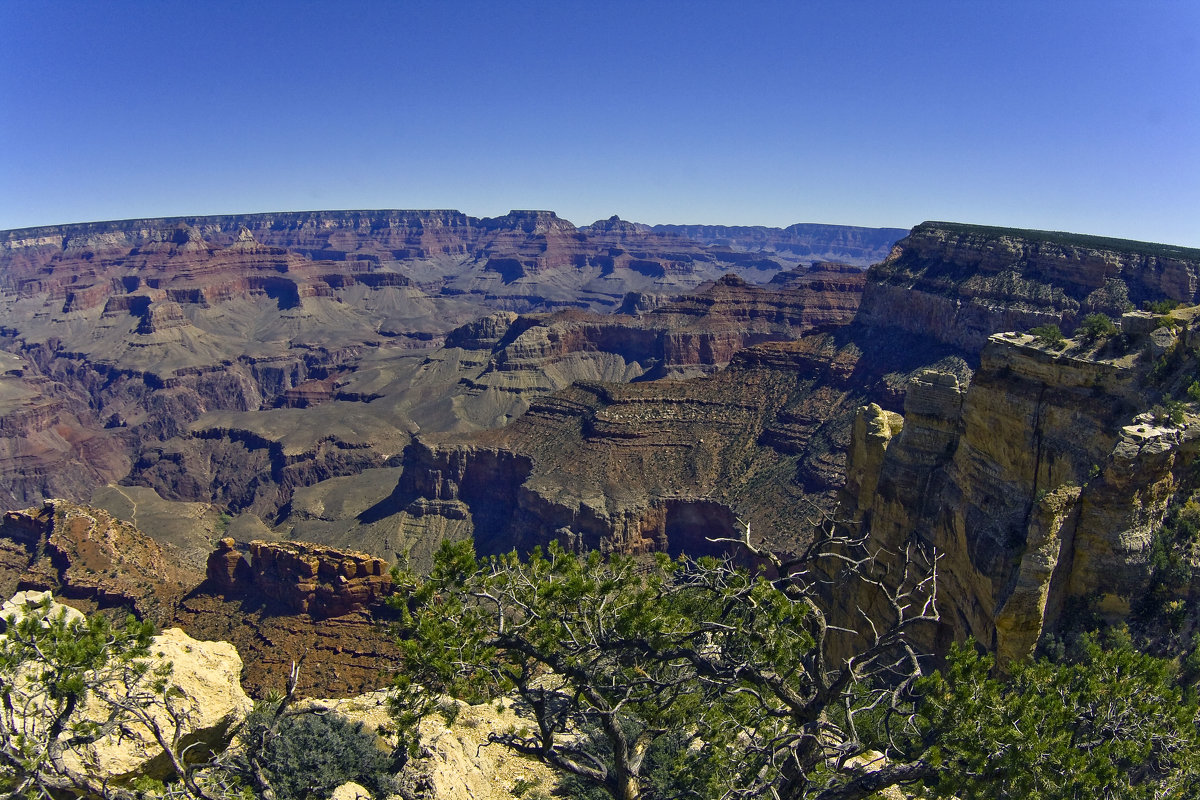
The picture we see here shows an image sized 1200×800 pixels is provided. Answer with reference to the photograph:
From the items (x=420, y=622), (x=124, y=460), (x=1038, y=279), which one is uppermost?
(x=1038, y=279)

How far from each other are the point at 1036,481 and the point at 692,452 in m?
57.4

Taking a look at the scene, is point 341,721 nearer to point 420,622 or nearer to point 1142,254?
point 420,622

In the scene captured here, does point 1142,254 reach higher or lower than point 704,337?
Answer: higher

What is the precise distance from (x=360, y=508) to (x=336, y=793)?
8669cm

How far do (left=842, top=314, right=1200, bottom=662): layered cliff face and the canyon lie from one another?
0.10 meters

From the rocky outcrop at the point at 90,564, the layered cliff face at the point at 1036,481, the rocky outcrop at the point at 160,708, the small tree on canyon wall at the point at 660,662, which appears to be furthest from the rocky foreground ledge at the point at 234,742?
the rocky outcrop at the point at 90,564

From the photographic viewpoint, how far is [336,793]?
20.2 m

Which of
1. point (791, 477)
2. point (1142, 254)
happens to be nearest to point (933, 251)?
point (1142, 254)

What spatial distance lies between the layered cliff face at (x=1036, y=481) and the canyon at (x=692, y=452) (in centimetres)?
10

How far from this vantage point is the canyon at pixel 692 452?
2492 cm

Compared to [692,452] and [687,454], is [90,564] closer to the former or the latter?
[687,454]

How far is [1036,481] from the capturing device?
2620cm

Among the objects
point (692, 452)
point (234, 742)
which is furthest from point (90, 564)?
point (692, 452)

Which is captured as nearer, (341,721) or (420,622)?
(420,622)
